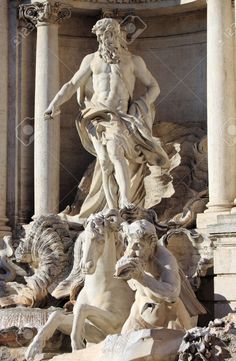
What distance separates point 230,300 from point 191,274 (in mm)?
1055

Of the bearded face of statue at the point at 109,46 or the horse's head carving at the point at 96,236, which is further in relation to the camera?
the bearded face of statue at the point at 109,46

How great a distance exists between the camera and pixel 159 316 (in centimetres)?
1412

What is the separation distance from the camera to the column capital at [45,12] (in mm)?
21719

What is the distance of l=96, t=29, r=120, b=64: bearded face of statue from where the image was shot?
67.8 ft

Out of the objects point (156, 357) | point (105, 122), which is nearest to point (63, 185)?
point (105, 122)

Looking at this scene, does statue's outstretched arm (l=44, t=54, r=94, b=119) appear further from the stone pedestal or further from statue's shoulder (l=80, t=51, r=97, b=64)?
the stone pedestal

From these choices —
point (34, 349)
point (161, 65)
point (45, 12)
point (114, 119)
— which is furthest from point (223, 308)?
point (45, 12)

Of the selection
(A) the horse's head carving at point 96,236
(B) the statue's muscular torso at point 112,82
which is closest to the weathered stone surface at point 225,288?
(A) the horse's head carving at point 96,236

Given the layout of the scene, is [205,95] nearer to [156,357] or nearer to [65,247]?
[65,247]

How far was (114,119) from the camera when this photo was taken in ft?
67.2

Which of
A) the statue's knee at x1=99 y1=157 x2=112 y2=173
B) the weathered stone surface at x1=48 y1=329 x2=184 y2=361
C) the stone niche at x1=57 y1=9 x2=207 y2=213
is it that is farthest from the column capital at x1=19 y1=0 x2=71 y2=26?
the weathered stone surface at x1=48 y1=329 x2=184 y2=361

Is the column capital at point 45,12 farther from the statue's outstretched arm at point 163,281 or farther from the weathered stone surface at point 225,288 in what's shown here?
the statue's outstretched arm at point 163,281

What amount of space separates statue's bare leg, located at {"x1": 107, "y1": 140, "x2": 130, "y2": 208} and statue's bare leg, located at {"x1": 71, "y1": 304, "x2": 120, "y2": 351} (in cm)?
497

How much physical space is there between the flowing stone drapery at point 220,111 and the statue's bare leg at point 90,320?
4984 mm
